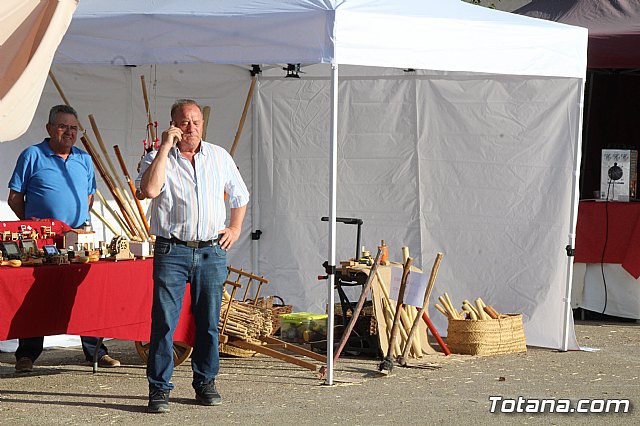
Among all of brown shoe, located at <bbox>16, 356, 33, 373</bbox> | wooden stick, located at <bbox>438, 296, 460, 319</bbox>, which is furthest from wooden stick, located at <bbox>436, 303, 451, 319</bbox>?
brown shoe, located at <bbox>16, 356, 33, 373</bbox>

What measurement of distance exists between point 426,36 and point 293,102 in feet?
8.52

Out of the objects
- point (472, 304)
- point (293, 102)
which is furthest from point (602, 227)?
point (293, 102)

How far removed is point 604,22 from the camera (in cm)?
1105

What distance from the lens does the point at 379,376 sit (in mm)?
7238

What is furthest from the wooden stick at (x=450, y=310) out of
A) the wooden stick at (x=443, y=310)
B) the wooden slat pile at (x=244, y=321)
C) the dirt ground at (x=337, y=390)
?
the wooden slat pile at (x=244, y=321)

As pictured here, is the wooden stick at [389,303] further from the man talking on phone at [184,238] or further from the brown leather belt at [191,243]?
the brown leather belt at [191,243]

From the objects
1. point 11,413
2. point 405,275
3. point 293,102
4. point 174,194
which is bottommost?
point 11,413

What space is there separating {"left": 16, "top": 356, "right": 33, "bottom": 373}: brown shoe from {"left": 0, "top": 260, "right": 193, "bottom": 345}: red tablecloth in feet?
3.26

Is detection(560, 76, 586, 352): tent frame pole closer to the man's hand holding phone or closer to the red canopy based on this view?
the red canopy

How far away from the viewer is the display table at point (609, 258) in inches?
380

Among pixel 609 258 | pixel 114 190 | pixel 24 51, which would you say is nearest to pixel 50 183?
pixel 114 190

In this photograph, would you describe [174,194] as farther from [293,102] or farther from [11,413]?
[293,102]

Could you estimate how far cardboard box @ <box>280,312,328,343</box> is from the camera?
8.26 meters

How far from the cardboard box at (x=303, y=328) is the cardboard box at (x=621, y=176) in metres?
3.12
